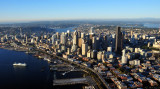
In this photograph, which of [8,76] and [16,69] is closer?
[8,76]

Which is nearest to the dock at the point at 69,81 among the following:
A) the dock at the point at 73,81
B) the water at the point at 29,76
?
the dock at the point at 73,81

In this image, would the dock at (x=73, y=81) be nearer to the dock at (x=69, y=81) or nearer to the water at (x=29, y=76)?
the dock at (x=69, y=81)

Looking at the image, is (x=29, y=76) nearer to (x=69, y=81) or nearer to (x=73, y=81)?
(x=69, y=81)

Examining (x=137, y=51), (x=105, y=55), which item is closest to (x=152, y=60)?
(x=137, y=51)

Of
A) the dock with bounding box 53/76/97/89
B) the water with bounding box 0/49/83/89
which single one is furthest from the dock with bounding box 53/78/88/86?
the water with bounding box 0/49/83/89

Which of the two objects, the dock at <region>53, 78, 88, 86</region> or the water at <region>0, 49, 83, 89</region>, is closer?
the water at <region>0, 49, 83, 89</region>

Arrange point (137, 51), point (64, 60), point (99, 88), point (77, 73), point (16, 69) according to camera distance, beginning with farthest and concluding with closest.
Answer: point (137, 51) < point (64, 60) < point (16, 69) < point (77, 73) < point (99, 88)

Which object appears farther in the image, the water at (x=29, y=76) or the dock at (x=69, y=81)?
the dock at (x=69, y=81)

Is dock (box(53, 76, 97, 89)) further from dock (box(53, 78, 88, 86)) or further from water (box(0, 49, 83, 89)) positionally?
water (box(0, 49, 83, 89))

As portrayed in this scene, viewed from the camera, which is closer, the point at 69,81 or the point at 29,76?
the point at 69,81

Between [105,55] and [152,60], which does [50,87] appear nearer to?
[105,55]

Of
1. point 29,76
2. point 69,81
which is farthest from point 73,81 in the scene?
point 29,76
